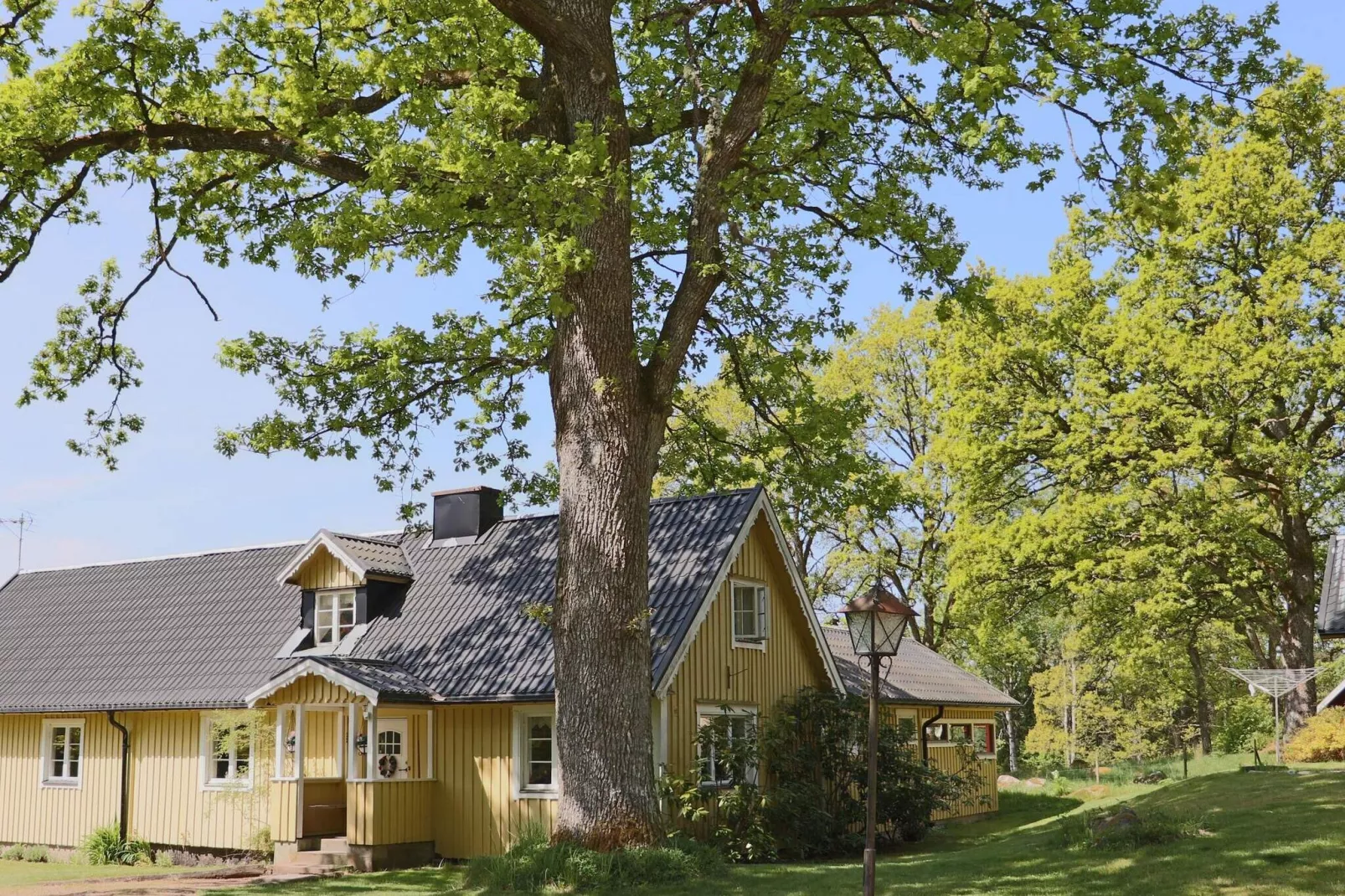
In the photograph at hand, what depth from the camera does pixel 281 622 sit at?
874 inches

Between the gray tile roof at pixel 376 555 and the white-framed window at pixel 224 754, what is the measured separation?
10.8 ft

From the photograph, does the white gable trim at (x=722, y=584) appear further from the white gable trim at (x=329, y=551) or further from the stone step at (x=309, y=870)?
the white gable trim at (x=329, y=551)

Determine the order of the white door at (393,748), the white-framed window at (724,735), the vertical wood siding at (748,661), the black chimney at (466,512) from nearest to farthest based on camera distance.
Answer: the white-framed window at (724,735), the vertical wood siding at (748,661), the white door at (393,748), the black chimney at (466,512)

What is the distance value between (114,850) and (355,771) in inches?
211

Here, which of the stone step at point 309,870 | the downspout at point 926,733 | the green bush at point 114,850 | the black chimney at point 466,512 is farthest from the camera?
the downspout at point 926,733

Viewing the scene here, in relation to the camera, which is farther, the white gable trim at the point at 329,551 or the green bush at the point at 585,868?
the white gable trim at the point at 329,551

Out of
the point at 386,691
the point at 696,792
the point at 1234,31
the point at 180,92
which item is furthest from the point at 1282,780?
the point at 180,92

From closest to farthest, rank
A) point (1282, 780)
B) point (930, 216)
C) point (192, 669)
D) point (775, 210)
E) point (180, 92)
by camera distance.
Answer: point (180, 92) < point (930, 216) < point (775, 210) < point (1282, 780) < point (192, 669)

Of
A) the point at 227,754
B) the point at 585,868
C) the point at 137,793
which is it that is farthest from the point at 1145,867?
the point at 137,793

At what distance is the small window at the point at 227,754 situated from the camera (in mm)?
19953

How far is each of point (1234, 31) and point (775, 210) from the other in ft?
20.9

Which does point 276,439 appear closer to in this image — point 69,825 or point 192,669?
point 192,669

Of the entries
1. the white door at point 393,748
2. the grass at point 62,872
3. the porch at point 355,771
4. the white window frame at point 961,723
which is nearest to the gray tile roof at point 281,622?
the porch at point 355,771

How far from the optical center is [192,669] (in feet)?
70.6
